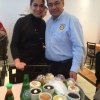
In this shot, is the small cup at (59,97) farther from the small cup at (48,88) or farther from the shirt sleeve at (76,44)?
the shirt sleeve at (76,44)

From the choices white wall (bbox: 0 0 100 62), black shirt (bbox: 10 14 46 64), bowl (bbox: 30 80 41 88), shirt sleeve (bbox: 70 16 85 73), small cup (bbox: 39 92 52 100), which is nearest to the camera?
small cup (bbox: 39 92 52 100)

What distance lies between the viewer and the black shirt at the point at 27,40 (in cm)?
178

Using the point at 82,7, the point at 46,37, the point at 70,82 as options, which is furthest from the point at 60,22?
the point at 82,7

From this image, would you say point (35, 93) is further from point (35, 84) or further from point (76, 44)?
point (76, 44)

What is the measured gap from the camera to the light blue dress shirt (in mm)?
1679

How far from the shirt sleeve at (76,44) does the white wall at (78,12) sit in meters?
3.79

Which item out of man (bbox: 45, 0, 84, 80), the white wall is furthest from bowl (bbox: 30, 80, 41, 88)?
the white wall

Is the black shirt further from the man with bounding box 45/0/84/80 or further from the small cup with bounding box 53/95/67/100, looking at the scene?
the small cup with bounding box 53/95/67/100

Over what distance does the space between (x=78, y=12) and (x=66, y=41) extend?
4.46 m

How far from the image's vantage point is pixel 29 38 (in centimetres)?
179

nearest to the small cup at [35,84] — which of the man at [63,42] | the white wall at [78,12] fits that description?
the man at [63,42]

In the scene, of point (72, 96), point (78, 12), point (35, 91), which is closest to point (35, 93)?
point (35, 91)

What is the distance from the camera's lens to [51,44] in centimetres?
175

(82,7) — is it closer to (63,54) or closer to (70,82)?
(63,54)
